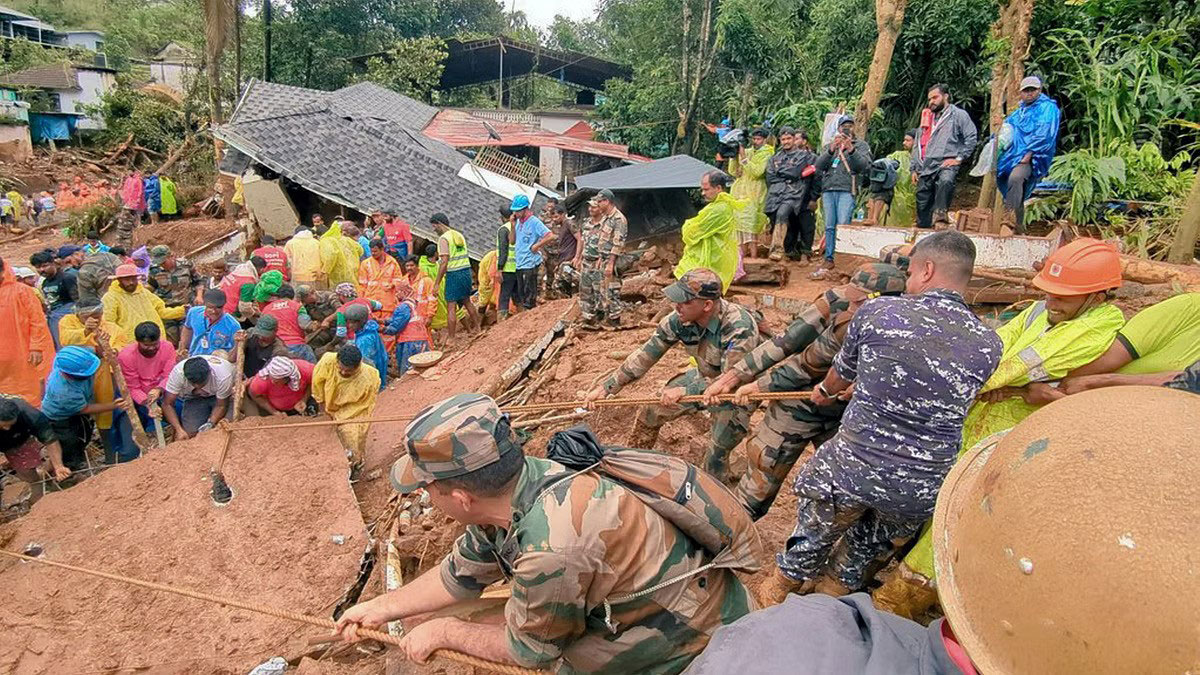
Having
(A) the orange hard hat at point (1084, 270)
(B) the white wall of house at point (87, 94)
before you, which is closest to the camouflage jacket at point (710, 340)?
(A) the orange hard hat at point (1084, 270)

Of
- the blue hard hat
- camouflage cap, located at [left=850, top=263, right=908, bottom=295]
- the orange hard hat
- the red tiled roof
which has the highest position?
the red tiled roof

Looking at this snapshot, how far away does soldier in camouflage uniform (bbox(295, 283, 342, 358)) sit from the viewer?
24.2 feet

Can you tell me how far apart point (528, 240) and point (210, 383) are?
4707mm

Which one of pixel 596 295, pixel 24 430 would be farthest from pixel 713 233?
pixel 24 430

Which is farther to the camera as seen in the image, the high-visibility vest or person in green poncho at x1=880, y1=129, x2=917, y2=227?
the high-visibility vest

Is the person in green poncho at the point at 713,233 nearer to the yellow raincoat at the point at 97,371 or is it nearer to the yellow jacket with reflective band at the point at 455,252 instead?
the yellow jacket with reflective band at the point at 455,252

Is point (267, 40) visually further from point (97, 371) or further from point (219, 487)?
point (219, 487)

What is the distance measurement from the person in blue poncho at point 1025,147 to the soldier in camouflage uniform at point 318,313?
7.27 metres

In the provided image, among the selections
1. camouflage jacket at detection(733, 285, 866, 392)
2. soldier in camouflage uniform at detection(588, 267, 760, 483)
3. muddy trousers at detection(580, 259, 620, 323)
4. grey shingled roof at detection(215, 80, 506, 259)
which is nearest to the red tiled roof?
grey shingled roof at detection(215, 80, 506, 259)

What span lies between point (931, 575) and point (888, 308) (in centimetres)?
112

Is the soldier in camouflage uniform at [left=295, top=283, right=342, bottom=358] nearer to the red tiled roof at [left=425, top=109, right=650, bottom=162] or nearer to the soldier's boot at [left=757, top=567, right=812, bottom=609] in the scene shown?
the soldier's boot at [left=757, top=567, right=812, bottom=609]

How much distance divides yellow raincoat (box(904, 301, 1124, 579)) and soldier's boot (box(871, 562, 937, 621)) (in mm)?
34

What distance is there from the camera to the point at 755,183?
9266mm

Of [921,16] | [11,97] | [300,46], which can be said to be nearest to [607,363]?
[921,16]
